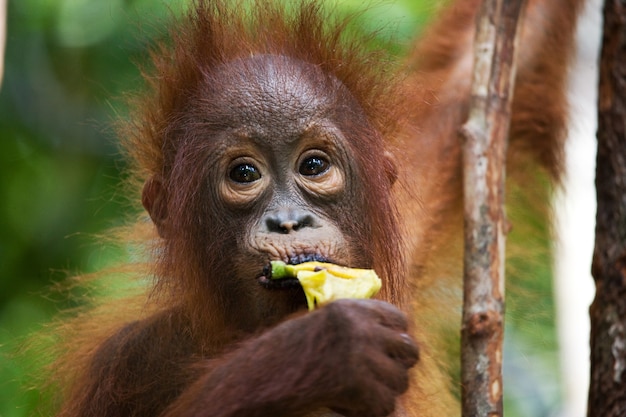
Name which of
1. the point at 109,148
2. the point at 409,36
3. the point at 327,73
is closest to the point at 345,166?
the point at 327,73

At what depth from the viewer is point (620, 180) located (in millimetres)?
2662

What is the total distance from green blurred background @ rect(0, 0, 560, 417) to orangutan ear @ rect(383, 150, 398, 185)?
4.70ft

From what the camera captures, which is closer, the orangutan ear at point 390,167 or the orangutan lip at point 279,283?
the orangutan lip at point 279,283

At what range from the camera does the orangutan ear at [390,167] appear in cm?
395

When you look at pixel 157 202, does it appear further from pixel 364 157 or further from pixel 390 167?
pixel 390 167

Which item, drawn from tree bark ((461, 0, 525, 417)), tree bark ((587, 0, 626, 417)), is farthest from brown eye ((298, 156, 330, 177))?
tree bark ((587, 0, 626, 417))

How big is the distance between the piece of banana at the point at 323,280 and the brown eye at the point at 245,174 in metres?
0.46

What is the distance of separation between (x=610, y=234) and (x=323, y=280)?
0.92 meters

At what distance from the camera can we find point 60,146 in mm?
5586

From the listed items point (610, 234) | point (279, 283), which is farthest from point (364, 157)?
point (610, 234)

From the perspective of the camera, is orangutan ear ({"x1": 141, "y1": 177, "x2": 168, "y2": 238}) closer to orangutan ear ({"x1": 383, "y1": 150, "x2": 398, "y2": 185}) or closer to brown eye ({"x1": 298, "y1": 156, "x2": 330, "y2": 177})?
brown eye ({"x1": 298, "y1": 156, "x2": 330, "y2": 177})

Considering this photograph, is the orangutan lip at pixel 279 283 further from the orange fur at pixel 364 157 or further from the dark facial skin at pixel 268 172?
the orange fur at pixel 364 157

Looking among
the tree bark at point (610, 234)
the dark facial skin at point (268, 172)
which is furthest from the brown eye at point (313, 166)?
the tree bark at point (610, 234)

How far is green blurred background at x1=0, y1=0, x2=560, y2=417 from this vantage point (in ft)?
17.6
